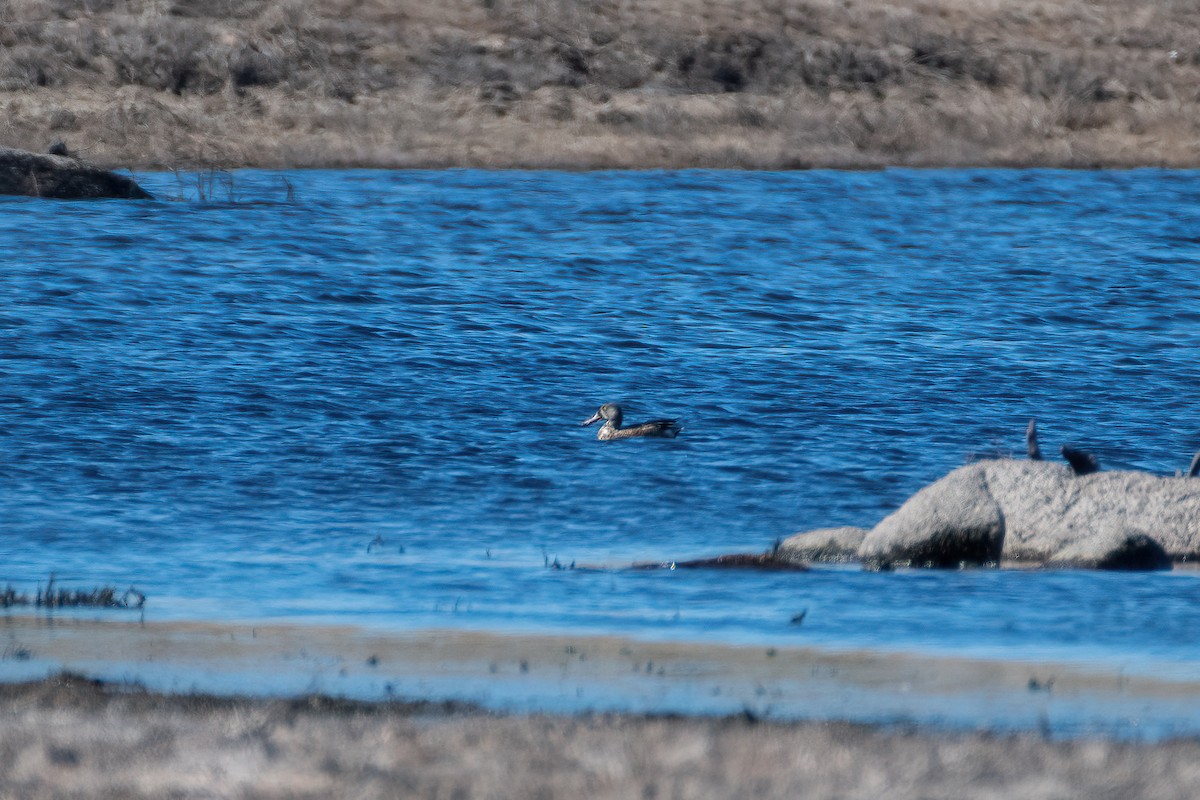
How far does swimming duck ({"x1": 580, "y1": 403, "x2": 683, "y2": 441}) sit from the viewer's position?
16.0 m

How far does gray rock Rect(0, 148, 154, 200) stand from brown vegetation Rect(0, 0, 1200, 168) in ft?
15.7

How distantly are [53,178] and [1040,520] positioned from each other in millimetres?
24221

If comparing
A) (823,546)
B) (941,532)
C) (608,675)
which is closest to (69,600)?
(608,675)

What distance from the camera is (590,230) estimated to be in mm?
31922

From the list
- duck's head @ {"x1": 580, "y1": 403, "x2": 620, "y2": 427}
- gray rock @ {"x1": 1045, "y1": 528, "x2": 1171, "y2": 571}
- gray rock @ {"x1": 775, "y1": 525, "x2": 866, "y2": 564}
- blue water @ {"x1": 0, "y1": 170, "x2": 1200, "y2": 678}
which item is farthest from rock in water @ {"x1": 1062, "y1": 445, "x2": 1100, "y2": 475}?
duck's head @ {"x1": 580, "y1": 403, "x2": 620, "y2": 427}

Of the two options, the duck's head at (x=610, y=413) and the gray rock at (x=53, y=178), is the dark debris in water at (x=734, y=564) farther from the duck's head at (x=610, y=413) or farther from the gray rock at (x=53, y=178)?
the gray rock at (x=53, y=178)

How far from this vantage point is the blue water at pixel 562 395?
1041cm

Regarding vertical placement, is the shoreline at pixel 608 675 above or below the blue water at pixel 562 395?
above

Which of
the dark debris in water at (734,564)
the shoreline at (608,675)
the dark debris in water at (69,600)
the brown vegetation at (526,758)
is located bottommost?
the dark debris in water at (734,564)

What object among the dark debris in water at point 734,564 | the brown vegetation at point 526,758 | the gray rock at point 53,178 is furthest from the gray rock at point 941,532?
the gray rock at point 53,178

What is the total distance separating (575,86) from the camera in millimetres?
43125

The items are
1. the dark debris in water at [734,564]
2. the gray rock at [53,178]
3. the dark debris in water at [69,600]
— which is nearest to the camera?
the dark debris in water at [69,600]

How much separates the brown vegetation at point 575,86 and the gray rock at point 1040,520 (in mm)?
27843

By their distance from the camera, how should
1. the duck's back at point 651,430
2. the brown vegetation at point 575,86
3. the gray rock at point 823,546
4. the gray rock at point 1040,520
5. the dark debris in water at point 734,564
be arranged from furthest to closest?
1. the brown vegetation at point 575,86
2. the duck's back at point 651,430
3. the gray rock at point 823,546
4. the gray rock at point 1040,520
5. the dark debris in water at point 734,564
